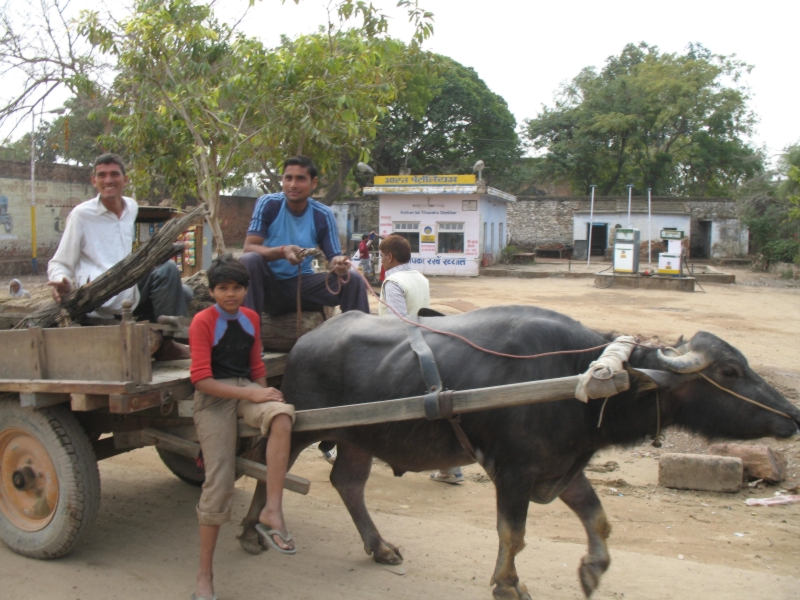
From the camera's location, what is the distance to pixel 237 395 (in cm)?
330

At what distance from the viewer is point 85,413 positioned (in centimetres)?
399

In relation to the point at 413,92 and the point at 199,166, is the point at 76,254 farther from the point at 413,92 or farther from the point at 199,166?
the point at 413,92

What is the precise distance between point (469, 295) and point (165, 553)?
15651 mm

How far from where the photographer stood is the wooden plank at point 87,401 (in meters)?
3.45

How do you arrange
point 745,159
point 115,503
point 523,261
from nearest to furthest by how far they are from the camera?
1. point 115,503
2. point 523,261
3. point 745,159

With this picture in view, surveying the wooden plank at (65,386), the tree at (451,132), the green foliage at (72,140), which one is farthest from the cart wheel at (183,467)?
the tree at (451,132)

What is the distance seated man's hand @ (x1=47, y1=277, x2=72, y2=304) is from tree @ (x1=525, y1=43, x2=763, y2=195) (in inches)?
1453

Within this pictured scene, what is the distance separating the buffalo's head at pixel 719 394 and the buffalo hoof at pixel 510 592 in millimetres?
1086

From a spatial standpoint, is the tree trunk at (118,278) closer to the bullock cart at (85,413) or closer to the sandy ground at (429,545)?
the bullock cart at (85,413)

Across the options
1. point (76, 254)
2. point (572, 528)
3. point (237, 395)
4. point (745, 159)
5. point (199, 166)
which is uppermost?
point (745, 159)

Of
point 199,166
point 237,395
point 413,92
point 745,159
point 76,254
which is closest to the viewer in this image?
point 237,395

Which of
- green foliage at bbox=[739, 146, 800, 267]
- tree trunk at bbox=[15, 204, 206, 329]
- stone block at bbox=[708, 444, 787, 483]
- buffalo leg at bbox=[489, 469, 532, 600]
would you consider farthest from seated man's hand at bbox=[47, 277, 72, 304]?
green foliage at bbox=[739, 146, 800, 267]

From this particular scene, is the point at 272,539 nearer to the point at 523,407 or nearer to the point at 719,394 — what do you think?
the point at 523,407

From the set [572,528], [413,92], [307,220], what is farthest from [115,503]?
[413,92]
